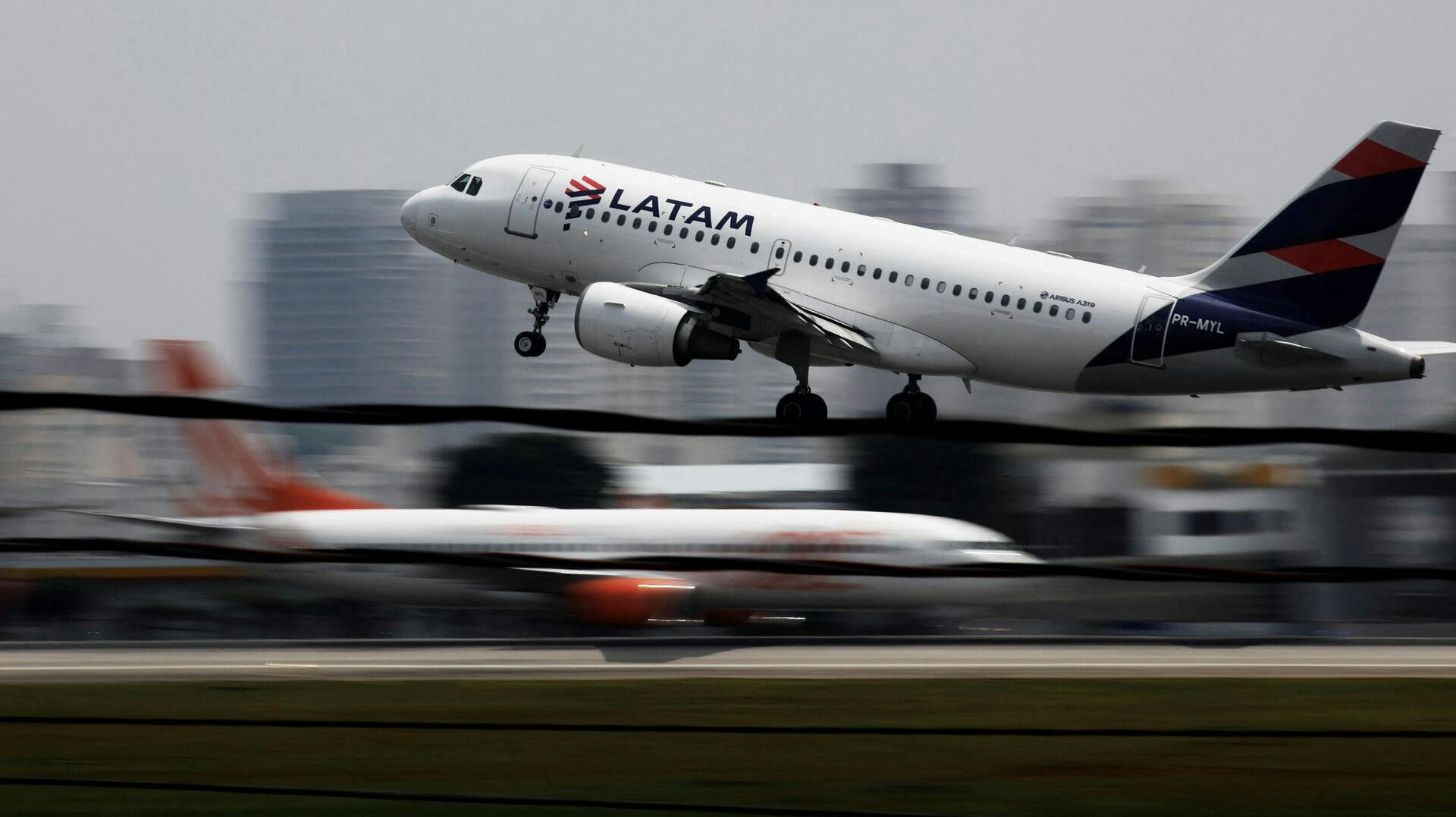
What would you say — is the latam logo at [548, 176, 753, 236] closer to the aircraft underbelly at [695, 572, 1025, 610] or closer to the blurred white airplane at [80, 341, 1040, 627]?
the blurred white airplane at [80, 341, 1040, 627]

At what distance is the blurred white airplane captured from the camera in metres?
16.6

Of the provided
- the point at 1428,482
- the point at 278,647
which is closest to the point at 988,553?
the point at 1428,482

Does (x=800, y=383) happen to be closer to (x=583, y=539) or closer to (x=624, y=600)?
(x=583, y=539)

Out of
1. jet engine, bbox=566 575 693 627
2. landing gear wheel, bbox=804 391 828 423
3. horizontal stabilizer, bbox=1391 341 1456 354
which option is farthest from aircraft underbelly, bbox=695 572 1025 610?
horizontal stabilizer, bbox=1391 341 1456 354

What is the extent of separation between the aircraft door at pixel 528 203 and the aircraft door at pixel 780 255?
17.4 feet

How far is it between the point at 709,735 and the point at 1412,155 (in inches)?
1277

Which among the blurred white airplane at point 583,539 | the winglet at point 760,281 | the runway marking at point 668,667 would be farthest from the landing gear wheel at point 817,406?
the runway marking at point 668,667

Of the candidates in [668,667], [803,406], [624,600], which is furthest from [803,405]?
[668,667]

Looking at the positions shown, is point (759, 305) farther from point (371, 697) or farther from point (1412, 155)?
point (371, 697)

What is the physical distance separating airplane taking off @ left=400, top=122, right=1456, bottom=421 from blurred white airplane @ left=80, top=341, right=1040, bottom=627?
15.7ft

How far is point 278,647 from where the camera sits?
16.2 m

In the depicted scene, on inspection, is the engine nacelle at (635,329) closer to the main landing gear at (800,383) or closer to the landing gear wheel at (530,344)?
the main landing gear at (800,383)

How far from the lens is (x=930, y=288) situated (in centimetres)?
3706

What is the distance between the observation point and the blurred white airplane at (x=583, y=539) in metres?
16.6
